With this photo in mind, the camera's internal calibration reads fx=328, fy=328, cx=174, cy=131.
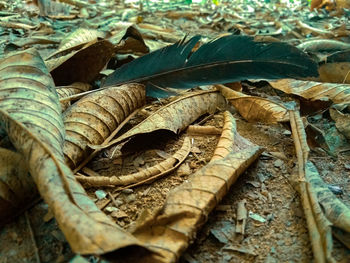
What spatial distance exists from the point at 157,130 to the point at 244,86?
0.77m

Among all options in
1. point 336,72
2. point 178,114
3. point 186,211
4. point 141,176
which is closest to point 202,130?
point 178,114

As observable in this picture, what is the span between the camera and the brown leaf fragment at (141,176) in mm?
979

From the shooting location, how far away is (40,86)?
0.99 meters

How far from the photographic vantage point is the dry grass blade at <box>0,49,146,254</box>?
0.57 m

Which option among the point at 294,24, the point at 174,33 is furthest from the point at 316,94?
the point at 294,24

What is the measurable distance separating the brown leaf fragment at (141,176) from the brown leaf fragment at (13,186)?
170 mm

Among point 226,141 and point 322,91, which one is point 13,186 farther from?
point 322,91

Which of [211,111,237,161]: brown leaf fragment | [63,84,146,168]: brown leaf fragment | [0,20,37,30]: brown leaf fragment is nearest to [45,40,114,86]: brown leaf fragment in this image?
[63,84,146,168]: brown leaf fragment

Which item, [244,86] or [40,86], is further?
[244,86]

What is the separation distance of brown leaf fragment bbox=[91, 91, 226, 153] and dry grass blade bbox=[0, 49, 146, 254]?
21cm

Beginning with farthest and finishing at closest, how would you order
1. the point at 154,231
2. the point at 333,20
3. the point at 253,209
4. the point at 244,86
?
the point at 333,20 < the point at 244,86 < the point at 253,209 < the point at 154,231

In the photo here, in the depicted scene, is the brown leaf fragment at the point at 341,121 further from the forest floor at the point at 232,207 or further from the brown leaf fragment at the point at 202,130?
the brown leaf fragment at the point at 202,130

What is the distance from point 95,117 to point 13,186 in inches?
15.4

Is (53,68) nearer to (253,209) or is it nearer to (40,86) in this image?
(40,86)
